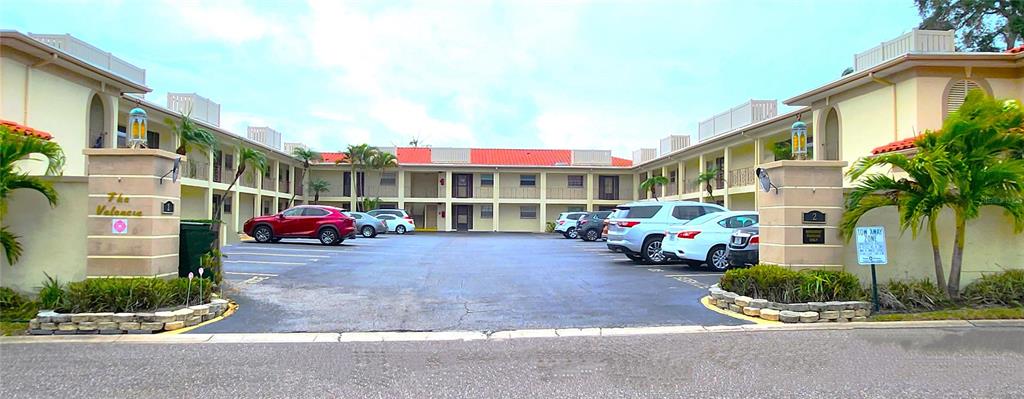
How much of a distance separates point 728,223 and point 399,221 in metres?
25.2

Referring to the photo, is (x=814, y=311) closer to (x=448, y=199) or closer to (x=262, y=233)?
(x=262, y=233)

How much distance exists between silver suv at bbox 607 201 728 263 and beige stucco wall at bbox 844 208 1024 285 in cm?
620

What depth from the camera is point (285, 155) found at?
36.7 meters

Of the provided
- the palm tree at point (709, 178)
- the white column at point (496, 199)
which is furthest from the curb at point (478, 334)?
the white column at point (496, 199)

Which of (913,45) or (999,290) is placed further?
(913,45)

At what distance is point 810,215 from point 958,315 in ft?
6.93

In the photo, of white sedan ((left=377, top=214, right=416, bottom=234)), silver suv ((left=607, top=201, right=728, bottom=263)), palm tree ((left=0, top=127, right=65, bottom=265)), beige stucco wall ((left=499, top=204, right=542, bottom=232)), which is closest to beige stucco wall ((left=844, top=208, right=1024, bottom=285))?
silver suv ((left=607, top=201, right=728, bottom=263))

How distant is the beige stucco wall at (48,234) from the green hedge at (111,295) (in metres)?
0.28

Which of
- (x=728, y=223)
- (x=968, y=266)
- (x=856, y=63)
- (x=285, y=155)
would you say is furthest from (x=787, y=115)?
(x=285, y=155)

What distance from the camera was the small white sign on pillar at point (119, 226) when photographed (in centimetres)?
817

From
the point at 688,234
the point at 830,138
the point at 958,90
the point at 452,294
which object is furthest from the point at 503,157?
the point at 452,294

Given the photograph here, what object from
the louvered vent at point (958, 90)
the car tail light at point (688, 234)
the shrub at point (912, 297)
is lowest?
the shrub at point (912, 297)

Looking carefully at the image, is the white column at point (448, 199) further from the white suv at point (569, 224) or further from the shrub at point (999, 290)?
the shrub at point (999, 290)

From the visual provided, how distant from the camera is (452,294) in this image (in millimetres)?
10383
